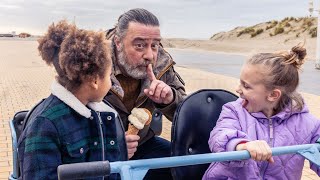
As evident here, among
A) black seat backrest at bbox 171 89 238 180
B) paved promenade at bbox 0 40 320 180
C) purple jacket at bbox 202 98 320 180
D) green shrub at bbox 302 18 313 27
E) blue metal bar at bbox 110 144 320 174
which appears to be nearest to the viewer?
blue metal bar at bbox 110 144 320 174

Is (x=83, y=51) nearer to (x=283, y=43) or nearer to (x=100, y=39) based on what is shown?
(x=100, y=39)

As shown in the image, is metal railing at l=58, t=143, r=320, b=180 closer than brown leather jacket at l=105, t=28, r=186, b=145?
Yes

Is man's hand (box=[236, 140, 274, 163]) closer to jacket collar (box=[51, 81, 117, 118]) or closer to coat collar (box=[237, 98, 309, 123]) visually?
coat collar (box=[237, 98, 309, 123])

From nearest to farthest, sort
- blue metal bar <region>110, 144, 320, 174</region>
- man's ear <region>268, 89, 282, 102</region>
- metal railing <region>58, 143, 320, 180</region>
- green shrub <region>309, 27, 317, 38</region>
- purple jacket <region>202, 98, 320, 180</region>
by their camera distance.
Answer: metal railing <region>58, 143, 320, 180</region>, blue metal bar <region>110, 144, 320, 174</region>, purple jacket <region>202, 98, 320, 180</region>, man's ear <region>268, 89, 282, 102</region>, green shrub <region>309, 27, 317, 38</region>

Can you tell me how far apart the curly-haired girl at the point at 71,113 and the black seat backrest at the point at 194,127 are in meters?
0.50

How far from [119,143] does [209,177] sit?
49 centimetres

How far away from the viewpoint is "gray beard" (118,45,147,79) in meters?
2.68

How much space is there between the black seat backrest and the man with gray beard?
138 mm

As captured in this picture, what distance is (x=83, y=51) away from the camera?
6.48ft

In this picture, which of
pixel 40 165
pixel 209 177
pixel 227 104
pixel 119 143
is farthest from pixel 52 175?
pixel 227 104

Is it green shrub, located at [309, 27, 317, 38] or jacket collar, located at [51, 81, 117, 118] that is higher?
jacket collar, located at [51, 81, 117, 118]

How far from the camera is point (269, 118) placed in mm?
2383

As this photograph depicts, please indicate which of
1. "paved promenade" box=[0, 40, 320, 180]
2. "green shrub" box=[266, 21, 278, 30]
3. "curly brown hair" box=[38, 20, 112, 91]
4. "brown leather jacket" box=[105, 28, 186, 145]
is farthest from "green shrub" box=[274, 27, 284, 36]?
"curly brown hair" box=[38, 20, 112, 91]

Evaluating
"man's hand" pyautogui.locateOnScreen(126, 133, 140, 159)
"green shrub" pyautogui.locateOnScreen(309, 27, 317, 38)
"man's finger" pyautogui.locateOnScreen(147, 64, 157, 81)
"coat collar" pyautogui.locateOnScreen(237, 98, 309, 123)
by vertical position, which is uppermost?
"man's finger" pyautogui.locateOnScreen(147, 64, 157, 81)
